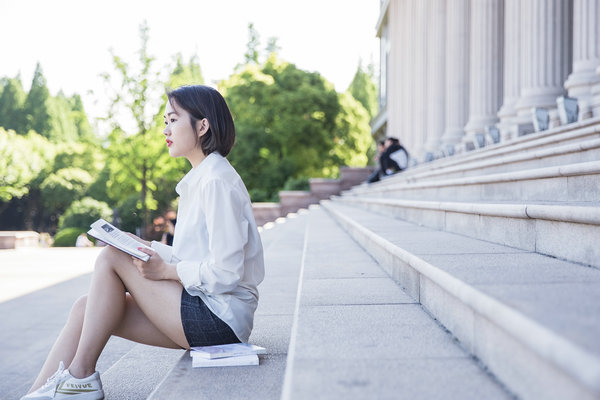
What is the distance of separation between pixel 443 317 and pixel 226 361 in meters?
1.08

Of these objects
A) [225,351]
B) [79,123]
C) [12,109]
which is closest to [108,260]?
[225,351]

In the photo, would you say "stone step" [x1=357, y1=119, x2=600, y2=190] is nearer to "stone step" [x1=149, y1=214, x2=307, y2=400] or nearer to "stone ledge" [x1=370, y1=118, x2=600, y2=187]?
"stone ledge" [x1=370, y1=118, x2=600, y2=187]

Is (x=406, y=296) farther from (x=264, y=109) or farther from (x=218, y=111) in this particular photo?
(x=264, y=109)

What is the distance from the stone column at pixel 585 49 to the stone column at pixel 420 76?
11.3 meters

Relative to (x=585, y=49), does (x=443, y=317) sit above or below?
below

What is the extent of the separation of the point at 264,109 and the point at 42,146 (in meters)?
32.8

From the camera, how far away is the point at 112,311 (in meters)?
3.11

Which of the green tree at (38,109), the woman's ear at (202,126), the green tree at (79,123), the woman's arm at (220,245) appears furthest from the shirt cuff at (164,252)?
the green tree at (38,109)

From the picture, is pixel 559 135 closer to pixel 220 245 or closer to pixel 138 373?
pixel 220 245

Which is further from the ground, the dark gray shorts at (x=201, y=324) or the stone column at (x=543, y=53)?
the stone column at (x=543, y=53)

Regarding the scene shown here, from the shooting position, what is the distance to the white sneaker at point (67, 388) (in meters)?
2.89

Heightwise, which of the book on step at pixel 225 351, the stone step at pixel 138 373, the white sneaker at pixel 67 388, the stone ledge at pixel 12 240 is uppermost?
the book on step at pixel 225 351

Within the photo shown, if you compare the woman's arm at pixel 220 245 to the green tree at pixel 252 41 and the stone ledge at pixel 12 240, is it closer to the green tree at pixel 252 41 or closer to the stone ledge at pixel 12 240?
the stone ledge at pixel 12 240

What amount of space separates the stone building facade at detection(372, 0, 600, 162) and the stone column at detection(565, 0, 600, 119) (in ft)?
0.04
